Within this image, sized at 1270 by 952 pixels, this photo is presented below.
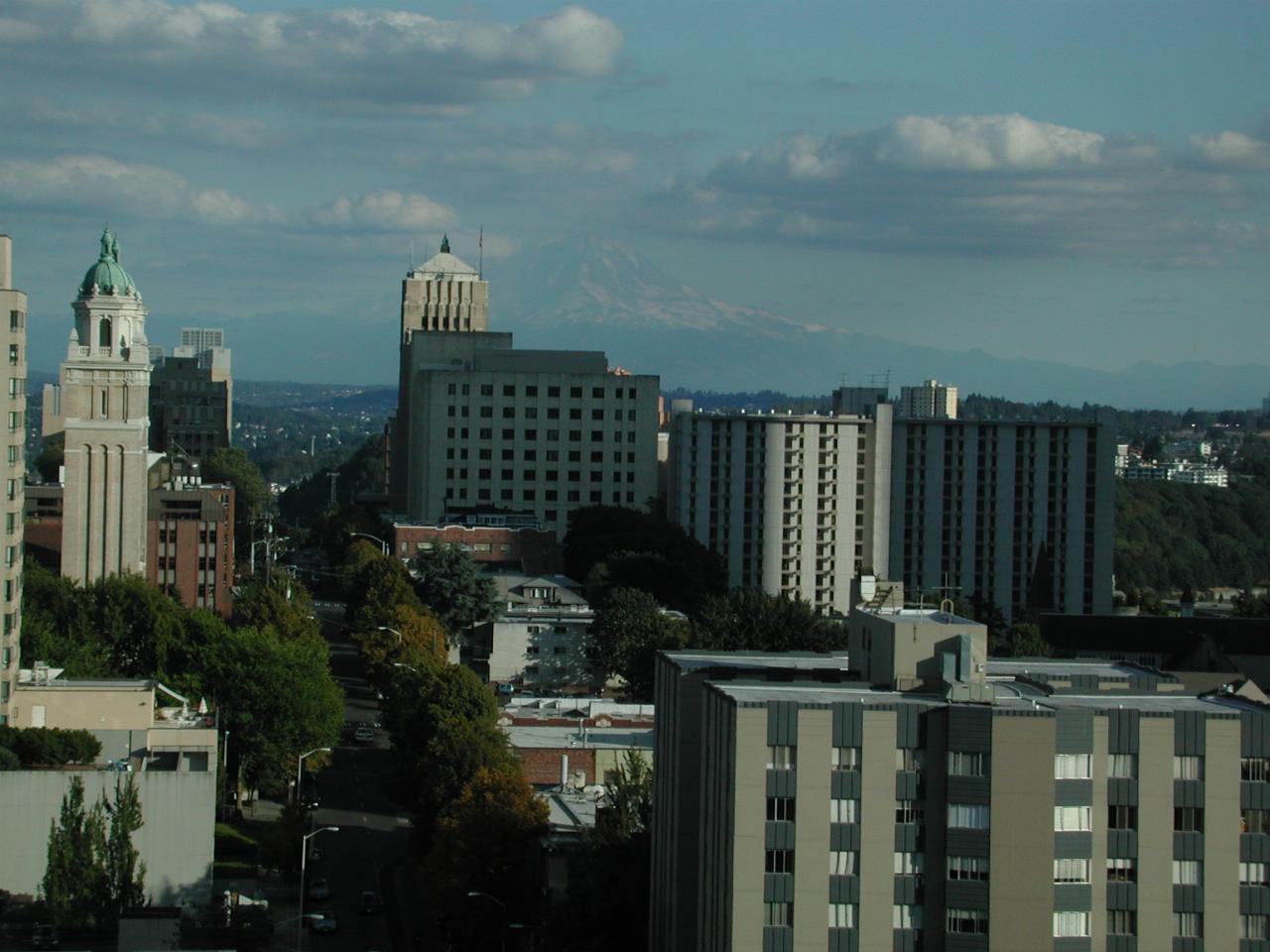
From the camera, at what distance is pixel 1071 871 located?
4975 centimetres

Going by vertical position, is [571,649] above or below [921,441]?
below

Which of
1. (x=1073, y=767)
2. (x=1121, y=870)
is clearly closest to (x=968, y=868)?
(x=1073, y=767)

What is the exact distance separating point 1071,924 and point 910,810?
4123 millimetres

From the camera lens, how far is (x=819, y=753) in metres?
49.8

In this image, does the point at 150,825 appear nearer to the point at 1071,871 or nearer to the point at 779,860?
the point at 779,860

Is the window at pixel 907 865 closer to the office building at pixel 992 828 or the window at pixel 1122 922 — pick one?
the office building at pixel 992 828

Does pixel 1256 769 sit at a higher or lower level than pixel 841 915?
higher

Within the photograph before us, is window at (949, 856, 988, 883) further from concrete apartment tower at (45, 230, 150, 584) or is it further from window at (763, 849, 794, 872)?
concrete apartment tower at (45, 230, 150, 584)

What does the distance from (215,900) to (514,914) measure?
9156 millimetres

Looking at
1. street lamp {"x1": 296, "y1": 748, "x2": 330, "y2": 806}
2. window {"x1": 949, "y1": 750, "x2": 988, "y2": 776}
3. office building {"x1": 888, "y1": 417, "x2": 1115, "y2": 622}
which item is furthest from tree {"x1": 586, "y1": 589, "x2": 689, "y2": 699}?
window {"x1": 949, "y1": 750, "x2": 988, "y2": 776}

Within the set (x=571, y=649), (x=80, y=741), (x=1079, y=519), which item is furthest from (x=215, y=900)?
(x=1079, y=519)

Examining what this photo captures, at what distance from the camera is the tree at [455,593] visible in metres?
137

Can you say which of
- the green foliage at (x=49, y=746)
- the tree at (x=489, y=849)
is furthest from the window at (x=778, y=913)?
the green foliage at (x=49, y=746)

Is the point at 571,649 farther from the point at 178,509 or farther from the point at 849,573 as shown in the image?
the point at 849,573
